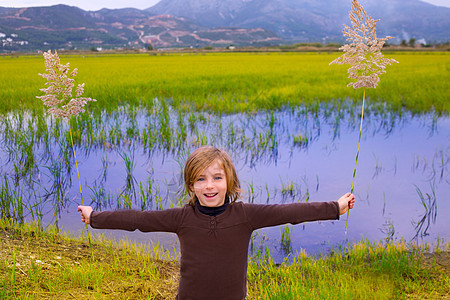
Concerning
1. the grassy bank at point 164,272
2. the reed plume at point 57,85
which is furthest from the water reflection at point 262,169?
the reed plume at point 57,85

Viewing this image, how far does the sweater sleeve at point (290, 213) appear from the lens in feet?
5.54

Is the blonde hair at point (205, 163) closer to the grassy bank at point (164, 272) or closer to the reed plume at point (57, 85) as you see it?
the grassy bank at point (164, 272)

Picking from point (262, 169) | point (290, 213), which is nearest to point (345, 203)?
point (290, 213)

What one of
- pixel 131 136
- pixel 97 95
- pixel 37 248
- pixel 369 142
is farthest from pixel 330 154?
pixel 97 95

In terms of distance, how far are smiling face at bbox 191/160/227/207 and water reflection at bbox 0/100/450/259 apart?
185 cm

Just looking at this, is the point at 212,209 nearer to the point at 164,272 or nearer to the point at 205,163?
the point at 205,163

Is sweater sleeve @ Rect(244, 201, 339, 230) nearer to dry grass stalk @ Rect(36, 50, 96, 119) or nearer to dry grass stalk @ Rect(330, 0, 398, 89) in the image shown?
dry grass stalk @ Rect(330, 0, 398, 89)

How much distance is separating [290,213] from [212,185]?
13.2 inches

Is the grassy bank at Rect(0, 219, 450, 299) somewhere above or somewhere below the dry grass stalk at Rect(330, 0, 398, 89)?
below

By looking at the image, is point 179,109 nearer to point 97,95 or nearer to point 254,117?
point 254,117

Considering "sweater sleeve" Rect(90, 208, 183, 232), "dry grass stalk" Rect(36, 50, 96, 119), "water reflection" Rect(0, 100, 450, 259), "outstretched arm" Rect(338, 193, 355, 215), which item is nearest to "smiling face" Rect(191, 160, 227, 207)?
"sweater sleeve" Rect(90, 208, 183, 232)

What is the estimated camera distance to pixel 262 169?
543 cm

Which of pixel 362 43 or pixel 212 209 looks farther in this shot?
pixel 362 43

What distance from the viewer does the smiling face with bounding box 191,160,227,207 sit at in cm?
169
